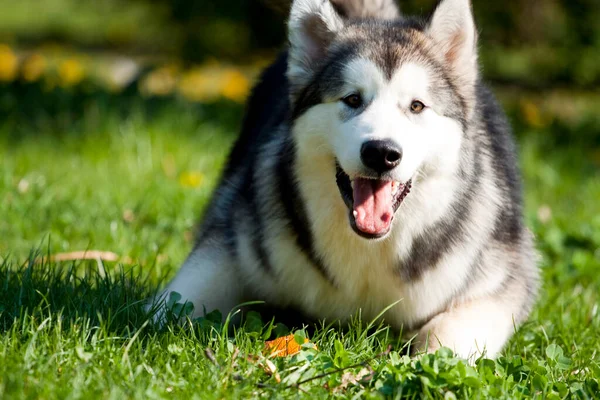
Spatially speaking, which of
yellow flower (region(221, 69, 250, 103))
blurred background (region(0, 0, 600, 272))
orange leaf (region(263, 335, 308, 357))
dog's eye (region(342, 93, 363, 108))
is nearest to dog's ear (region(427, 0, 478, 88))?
dog's eye (region(342, 93, 363, 108))

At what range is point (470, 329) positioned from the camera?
341 cm

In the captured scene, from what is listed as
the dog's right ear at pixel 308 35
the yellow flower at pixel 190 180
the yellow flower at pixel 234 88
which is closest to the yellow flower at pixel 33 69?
the yellow flower at pixel 234 88

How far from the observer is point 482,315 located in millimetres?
3475

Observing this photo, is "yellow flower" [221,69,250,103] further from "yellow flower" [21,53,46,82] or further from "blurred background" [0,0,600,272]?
"yellow flower" [21,53,46,82]

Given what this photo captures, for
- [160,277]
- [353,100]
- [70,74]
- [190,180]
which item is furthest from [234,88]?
[353,100]

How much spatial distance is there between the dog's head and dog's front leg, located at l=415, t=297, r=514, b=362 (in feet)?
1.77

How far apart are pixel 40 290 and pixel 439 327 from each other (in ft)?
5.11

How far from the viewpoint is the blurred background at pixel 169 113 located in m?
4.91

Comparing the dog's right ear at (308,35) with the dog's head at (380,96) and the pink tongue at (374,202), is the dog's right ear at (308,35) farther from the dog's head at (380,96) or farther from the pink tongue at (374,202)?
the pink tongue at (374,202)

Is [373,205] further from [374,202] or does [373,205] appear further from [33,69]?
[33,69]

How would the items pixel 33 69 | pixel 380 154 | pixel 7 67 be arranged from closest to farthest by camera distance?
pixel 380 154
pixel 33 69
pixel 7 67

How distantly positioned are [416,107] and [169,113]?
3696 mm

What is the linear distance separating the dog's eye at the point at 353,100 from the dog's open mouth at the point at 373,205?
27 centimetres

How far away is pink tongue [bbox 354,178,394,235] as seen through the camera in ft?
10.3
